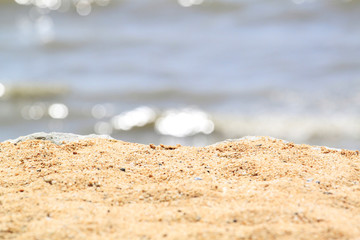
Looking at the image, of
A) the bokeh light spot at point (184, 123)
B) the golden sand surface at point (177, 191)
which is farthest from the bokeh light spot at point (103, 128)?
the golden sand surface at point (177, 191)

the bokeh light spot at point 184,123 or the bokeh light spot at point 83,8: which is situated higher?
the bokeh light spot at point 83,8

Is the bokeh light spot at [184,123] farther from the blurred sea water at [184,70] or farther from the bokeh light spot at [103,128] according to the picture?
the bokeh light spot at [103,128]

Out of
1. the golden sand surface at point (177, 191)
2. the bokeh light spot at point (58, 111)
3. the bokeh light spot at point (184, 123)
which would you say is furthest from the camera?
Answer: the bokeh light spot at point (58, 111)

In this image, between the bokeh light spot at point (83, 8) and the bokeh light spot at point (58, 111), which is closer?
the bokeh light spot at point (58, 111)

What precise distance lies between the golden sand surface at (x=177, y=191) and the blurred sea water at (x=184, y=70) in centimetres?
427

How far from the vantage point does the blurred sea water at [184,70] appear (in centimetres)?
782

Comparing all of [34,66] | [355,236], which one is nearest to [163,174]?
[355,236]

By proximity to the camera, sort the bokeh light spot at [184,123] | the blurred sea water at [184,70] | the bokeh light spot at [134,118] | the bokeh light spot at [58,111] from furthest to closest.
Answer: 1. the bokeh light spot at [58,111]
2. the bokeh light spot at [134,118]
3. the blurred sea water at [184,70]
4. the bokeh light spot at [184,123]

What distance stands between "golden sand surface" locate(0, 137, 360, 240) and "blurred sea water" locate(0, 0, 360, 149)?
4.27 m

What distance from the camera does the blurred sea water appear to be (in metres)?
7.82

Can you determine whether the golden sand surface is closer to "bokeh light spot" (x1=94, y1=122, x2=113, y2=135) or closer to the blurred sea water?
the blurred sea water


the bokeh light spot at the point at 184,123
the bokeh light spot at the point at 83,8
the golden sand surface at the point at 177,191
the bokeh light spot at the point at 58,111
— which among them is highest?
the bokeh light spot at the point at 83,8

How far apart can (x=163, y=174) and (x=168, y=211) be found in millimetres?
441

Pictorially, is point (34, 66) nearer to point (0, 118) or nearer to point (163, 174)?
point (0, 118)
